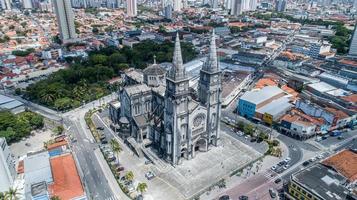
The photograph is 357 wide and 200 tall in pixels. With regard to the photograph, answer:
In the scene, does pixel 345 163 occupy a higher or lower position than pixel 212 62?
lower

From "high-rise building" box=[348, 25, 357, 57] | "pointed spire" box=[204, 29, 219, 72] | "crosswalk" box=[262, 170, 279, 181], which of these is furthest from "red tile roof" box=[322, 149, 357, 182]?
"high-rise building" box=[348, 25, 357, 57]

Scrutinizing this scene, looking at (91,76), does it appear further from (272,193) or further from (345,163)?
(345,163)

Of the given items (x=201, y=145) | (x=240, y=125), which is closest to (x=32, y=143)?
(x=201, y=145)

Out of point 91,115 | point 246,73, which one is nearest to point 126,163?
point 91,115

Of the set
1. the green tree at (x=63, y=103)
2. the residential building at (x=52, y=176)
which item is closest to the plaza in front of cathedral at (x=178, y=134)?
the residential building at (x=52, y=176)

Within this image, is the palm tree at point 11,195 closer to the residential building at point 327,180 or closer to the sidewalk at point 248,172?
the sidewalk at point 248,172
